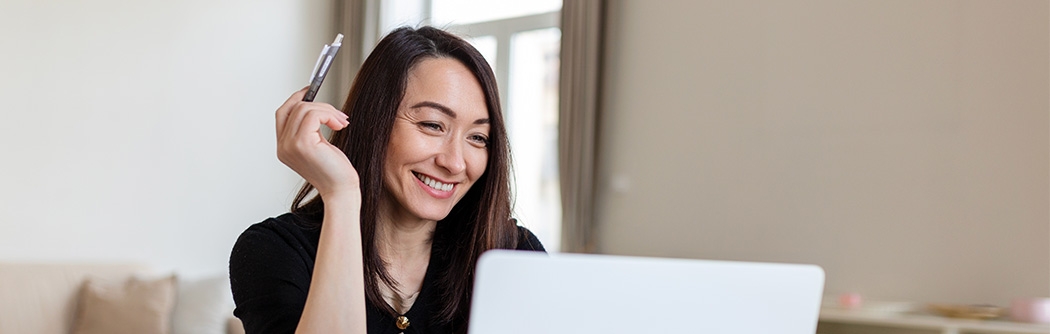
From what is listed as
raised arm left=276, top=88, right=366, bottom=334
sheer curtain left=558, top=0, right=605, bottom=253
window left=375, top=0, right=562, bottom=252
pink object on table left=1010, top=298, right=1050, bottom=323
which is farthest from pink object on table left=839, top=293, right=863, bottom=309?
raised arm left=276, top=88, right=366, bottom=334

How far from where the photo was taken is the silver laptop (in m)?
0.81

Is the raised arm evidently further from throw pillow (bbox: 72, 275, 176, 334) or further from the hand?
throw pillow (bbox: 72, 275, 176, 334)

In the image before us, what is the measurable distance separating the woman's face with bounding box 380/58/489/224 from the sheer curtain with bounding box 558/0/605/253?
2.85 metres

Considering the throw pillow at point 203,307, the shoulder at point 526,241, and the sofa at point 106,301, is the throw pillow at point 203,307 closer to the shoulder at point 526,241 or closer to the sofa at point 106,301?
Answer: the sofa at point 106,301

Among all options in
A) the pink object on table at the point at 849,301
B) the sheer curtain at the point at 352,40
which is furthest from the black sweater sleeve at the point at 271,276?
the sheer curtain at the point at 352,40

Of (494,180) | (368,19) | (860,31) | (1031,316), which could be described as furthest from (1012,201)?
(368,19)

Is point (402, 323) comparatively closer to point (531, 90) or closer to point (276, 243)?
point (276, 243)

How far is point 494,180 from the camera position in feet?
5.50

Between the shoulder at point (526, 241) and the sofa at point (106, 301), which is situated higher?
the shoulder at point (526, 241)

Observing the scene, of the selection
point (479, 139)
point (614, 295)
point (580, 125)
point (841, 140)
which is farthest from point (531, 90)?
point (614, 295)

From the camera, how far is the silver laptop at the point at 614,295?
81 centimetres

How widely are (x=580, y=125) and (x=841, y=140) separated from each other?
1.17 meters

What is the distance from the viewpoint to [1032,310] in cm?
297

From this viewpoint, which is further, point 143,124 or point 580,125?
point 143,124
